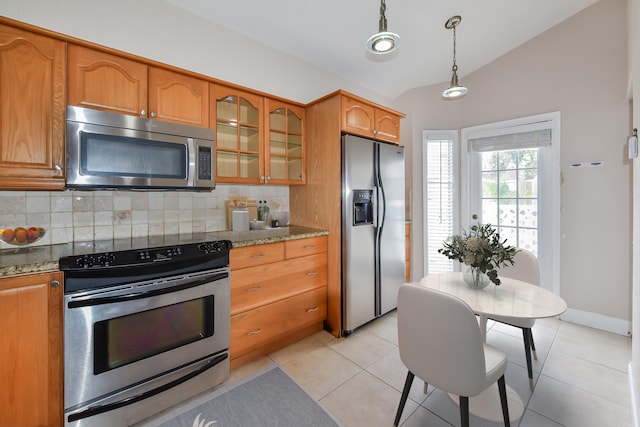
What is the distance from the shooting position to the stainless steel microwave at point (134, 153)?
1591mm

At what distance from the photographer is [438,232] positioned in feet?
12.0

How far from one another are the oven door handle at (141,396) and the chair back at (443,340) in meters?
1.30

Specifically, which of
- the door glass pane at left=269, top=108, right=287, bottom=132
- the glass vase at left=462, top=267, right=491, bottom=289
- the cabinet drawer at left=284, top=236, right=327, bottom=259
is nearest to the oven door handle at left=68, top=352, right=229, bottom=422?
the cabinet drawer at left=284, top=236, right=327, bottom=259

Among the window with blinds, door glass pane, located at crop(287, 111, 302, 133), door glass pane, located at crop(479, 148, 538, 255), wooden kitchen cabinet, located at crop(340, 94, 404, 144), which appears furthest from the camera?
the window with blinds

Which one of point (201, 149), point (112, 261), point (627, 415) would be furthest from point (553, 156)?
point (112, 261)

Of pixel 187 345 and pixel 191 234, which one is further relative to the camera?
pixel 191 234

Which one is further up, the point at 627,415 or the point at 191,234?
the point at 191,234

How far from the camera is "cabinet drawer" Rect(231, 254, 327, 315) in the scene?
199 cm

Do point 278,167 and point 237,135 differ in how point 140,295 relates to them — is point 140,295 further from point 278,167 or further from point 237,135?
point 278,167

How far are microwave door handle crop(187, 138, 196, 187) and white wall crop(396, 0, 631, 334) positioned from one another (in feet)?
11.4

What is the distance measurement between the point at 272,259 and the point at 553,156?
314 centimetres

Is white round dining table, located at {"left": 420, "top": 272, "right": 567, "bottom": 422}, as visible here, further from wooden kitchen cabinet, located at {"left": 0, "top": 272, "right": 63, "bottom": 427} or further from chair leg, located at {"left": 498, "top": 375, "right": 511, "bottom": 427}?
wooden kitchen cabinet, located at {"left": 0, "top": 272, "right": 63, "bottom": 427}

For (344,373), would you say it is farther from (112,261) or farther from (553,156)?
(553,156)

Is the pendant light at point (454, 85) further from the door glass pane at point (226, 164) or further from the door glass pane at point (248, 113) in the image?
the door glass pane at point (226, 164)
